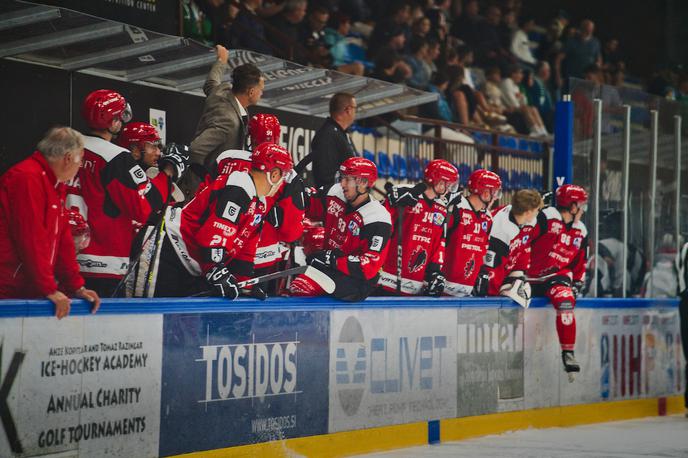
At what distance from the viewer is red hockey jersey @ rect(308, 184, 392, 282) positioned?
26.2 feet

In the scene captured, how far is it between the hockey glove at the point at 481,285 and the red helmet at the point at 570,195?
1.49 meters

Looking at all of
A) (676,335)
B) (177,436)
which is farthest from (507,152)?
(177,436)

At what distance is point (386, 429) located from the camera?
325 inches

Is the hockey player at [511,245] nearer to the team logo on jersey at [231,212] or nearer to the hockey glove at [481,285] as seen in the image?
the hockey glove at [481,285]

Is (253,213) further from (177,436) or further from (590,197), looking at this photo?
(590,197)

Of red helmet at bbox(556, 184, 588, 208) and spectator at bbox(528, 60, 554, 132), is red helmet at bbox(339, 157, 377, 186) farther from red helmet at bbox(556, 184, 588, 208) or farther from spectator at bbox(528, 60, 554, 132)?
spectator at bbox(528, 60, 554, 132)

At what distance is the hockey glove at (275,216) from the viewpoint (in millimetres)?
7672

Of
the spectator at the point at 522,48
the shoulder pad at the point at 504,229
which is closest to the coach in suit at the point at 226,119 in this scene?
the shoulder pad at the point at 504,229

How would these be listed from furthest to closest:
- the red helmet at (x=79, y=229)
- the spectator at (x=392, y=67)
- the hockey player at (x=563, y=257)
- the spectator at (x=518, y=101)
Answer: the spectator at (x=518, y=101) < the spectator at (x=392, y=67) < the hockey player at (x=563, y=257) < the red helmet at (x=79, y=229)

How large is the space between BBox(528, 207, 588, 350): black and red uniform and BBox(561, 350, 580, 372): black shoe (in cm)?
5

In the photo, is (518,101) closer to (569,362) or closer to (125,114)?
(569,362)

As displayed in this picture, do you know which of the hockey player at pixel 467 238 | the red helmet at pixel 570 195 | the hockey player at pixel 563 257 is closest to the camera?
the hockey player at pixel 467 238

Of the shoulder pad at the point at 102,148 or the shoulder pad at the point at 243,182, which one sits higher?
the shoulder pad at the point at 102,148

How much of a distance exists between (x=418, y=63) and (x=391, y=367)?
7188 mm
